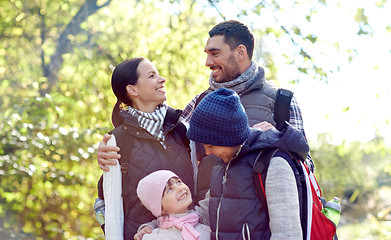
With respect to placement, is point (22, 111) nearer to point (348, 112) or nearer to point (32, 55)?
point (348, 112)

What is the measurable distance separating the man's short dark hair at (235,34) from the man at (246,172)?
4.12 ft

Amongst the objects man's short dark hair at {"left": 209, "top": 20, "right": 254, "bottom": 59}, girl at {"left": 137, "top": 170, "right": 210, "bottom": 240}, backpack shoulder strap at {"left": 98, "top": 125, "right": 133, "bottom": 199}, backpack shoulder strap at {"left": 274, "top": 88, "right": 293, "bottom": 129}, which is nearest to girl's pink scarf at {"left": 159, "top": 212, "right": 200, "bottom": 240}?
girl at {"left": 137, "top": 170, "right": 210, "bottom": 240}

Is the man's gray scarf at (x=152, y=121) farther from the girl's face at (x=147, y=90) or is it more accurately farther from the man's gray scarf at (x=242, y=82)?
the man's gray scarf at (x=242, y=82)

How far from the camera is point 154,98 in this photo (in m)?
2.92

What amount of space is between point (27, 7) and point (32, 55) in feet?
6.93

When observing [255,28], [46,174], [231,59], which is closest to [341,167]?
[255,28]

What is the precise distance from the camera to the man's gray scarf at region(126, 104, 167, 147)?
2.83 m

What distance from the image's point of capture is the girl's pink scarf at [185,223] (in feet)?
7.82

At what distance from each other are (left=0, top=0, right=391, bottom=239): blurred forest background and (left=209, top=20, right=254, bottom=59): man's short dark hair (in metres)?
3.49

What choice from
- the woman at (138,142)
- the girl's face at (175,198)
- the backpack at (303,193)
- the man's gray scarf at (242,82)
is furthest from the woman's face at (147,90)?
the backpack at (303,193)

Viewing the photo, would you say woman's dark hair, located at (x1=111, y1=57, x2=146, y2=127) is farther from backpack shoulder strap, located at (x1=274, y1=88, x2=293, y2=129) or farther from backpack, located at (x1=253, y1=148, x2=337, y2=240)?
backpack, located at (x1=253, y1=148, x2=337, y2=240)

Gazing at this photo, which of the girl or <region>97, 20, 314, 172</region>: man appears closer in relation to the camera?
the girl

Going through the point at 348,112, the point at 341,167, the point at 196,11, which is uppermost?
the point at 196,11

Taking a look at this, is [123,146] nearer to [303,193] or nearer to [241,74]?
[241,74]
